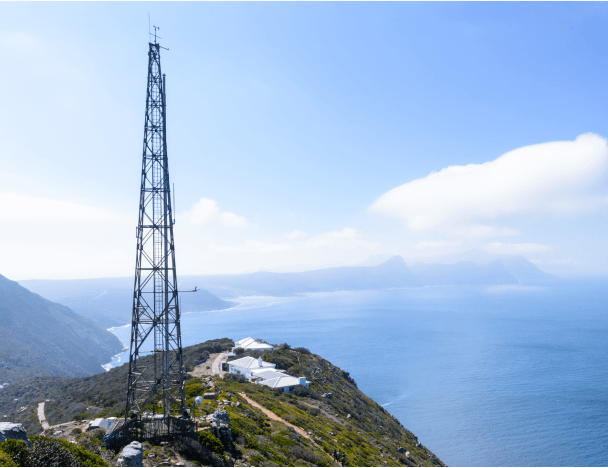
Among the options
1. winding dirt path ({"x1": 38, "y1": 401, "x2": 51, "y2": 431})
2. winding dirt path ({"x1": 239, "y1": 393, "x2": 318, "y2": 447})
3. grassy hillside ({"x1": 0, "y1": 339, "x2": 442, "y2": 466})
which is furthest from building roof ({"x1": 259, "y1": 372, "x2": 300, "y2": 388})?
winding dirt path ({"x1": 38, "y1": 401, "x2": 51, "y2": 431})

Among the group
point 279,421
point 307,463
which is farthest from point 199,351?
point 307,463

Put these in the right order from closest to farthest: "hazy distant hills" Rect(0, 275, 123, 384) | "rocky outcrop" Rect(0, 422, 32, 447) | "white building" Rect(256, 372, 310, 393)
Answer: "rocky outcrop" Rect(0, 422, 32, 447), "white building" Rect(256, 372, 310, 393), "hazy distant hills" Rect(0, 275, 123, 384)

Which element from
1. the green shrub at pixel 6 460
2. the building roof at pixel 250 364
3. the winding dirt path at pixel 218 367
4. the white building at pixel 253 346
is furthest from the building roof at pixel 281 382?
the green shrub at pixel 6 460

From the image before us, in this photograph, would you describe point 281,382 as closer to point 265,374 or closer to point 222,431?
point 265,374

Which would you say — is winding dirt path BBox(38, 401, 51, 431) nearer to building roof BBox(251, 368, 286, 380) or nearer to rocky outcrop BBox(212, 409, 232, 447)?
building roof BBox(251, 368, 286, 380)

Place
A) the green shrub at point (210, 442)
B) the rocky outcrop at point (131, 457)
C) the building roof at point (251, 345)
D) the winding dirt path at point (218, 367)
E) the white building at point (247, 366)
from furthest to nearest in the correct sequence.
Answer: the building roof at point (251, 345) → the white building at point (247, 366) → the winding dirt path at point (218, 367) → the green shrub at point (210, 442) → the rocky outcrop at point (131, 457)

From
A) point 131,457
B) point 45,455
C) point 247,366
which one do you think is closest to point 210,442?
point 131,457

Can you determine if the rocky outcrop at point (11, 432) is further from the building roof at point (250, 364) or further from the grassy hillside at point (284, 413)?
the building roof at point (250, 364)
